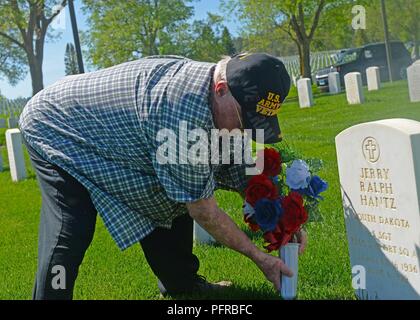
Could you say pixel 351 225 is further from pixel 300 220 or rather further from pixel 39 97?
pixel 39 97

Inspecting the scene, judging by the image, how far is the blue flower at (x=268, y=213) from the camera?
3025mm

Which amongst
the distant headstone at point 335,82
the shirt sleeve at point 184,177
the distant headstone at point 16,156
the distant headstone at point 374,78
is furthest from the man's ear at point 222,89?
the distant headstone at point 335,82

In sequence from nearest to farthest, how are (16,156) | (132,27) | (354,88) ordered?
A: (16,156) < (354,88) < (132,27)

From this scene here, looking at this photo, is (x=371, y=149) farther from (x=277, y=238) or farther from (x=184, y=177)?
(x=184, y=177)

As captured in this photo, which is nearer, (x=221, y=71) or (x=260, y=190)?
(x=221, y=71)

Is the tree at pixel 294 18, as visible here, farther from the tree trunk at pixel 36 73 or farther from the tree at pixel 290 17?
the tree trunk at pixel 36 73

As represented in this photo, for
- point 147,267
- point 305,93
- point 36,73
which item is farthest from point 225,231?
point 36,73

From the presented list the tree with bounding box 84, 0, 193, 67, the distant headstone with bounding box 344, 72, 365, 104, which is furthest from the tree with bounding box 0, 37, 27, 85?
the distant headstone with bounding box 344, 72, 365, 104

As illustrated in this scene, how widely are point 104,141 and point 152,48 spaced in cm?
3279

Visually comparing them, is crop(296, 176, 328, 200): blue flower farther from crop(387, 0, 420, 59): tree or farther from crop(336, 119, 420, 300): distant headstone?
crop(387, 0, 420, 59): tree

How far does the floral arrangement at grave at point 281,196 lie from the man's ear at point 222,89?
60cm

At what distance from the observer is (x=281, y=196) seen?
10.4 feet

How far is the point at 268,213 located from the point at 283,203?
96 mm

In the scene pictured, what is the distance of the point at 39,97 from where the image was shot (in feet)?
10.2
